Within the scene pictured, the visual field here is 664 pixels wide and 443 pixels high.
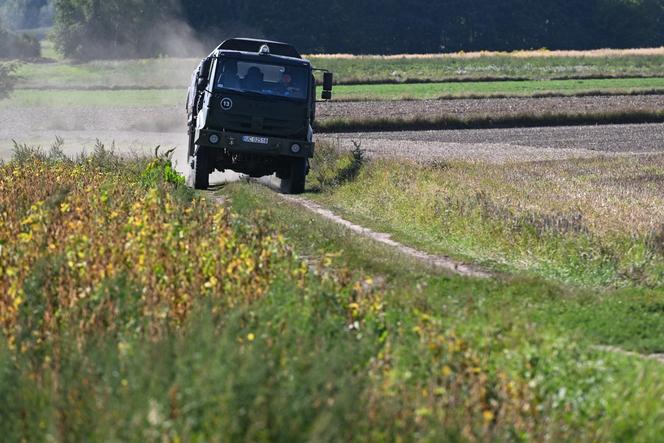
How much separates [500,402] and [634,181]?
1745cm

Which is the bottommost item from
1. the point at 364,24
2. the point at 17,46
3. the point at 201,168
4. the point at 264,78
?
the point at 17,46

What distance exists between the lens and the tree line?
99375 mm

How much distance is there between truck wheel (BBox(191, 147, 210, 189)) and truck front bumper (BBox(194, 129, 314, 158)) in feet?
1.42

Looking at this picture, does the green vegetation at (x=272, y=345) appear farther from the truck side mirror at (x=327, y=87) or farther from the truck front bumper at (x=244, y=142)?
the truck side mirror at (x=327, y=87)

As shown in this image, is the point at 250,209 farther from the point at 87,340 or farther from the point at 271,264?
the point at 87,340

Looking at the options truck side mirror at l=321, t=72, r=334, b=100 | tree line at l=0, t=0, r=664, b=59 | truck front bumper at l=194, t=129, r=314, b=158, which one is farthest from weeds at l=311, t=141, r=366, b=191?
tree line at l=0, t=0, r=664, b=59

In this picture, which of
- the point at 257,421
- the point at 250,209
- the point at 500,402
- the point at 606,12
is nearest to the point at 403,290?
the point at 500,402

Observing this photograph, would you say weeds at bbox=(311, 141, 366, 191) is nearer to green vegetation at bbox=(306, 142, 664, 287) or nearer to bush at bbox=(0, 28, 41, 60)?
green vegetation at bbox=(306, 142, 664, 287)

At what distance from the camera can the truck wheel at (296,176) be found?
23.7m

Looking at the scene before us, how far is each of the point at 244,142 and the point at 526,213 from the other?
23.7 feet

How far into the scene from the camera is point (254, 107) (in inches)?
902

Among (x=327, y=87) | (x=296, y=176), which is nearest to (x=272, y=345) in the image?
(x=296, y=176)

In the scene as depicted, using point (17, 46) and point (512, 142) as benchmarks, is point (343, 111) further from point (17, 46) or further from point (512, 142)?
point (17, 46)

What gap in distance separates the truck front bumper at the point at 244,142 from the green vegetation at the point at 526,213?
4.05 feet
